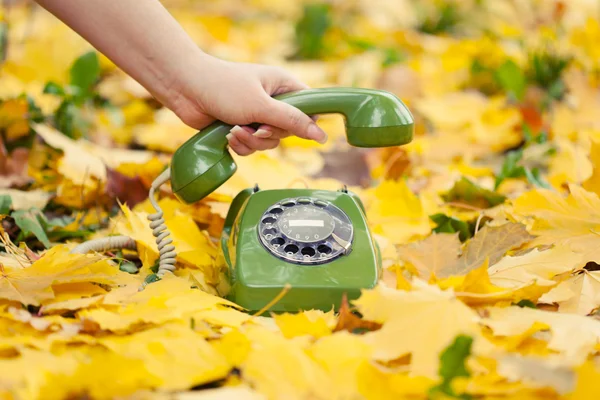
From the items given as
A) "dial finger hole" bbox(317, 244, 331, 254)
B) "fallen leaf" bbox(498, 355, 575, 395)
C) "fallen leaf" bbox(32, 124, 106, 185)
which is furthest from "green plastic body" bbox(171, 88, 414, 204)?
"fallen leaf" bbox(498, 355, 575, 395)

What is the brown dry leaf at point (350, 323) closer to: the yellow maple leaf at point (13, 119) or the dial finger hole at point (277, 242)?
the dial finger hole at point (277, 242)

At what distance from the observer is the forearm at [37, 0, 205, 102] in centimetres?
121

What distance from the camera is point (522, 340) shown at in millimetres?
965

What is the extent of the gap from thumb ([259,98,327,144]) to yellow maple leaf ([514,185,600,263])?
0.38 meters

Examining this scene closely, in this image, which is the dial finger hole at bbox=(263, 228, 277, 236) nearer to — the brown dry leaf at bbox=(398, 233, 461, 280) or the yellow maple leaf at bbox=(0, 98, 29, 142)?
the brown dry leaf at bbox=(398, 233, 461, 280)

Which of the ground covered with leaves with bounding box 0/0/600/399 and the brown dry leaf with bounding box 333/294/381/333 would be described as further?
the brown dry leaf with bounding box 333/294/381/333

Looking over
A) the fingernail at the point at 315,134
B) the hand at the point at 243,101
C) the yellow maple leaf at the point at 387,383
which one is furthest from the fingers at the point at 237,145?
the yellow maple leaf at the point at 387,383

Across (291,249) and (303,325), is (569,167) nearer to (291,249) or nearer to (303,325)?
(291,249)

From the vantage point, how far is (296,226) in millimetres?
1175

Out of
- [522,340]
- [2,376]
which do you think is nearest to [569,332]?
→ [522,340]

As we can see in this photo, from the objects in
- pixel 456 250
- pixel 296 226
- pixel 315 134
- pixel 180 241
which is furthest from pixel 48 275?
pixel 456 250

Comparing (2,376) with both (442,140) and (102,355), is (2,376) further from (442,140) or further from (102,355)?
(442,140)

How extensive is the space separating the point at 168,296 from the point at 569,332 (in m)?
0.55

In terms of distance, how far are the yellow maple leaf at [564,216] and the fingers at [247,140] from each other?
0.45 m
